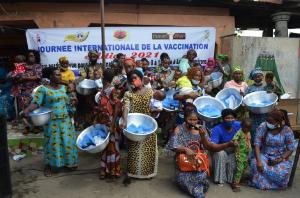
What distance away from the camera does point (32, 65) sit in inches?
267

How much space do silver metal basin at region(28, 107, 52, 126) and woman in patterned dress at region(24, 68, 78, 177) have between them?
0.08 m

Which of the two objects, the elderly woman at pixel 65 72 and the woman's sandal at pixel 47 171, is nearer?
the woman's sandal at pixel 47 171

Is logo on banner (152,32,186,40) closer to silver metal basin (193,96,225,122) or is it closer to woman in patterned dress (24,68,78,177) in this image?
silver metal basin (193,96,225,122)

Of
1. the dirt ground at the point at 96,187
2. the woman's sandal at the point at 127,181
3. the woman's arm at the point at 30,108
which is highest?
the woman's arm at the point at 30,108

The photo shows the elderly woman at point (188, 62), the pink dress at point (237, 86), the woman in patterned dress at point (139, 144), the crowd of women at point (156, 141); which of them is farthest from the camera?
the elderly woman at point (188, 62)

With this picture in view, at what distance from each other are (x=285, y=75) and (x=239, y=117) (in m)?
3.06

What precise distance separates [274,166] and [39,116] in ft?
10.8

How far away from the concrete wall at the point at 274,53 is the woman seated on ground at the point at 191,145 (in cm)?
383

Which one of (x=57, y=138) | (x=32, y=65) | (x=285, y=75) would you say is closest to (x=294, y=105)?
(x=285, y=75)

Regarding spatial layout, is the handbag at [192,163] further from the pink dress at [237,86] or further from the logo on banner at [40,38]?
the logo on banner at [40,38]

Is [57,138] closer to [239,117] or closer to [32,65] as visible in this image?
[32,65]

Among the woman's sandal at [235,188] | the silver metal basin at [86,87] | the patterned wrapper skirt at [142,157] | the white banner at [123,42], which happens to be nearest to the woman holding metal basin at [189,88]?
the patterned wrapper skirt at [142,157]

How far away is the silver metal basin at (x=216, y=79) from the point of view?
657 centimetres

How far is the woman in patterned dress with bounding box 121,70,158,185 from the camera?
475 centimetres
